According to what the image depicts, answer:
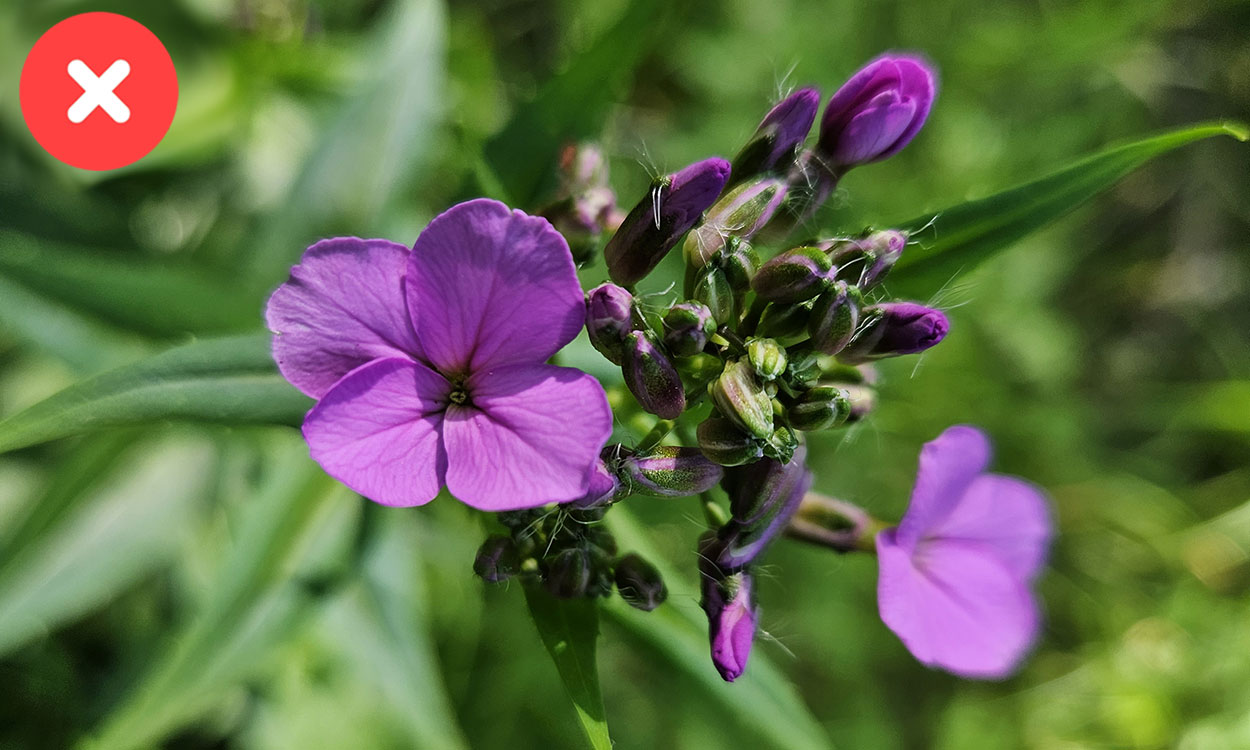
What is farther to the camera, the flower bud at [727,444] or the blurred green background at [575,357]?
the blurred green background at [575,357]

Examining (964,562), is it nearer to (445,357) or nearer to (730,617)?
(730,617)

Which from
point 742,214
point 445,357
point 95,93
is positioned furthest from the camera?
point 95,93

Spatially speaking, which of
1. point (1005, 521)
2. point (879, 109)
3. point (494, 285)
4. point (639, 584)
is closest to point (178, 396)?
point (494, 285)

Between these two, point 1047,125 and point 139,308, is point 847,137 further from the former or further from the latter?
point 1047,125

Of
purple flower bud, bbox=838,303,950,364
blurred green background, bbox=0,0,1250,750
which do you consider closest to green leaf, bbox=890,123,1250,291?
blurred green background, bbox=0,0,1250,750

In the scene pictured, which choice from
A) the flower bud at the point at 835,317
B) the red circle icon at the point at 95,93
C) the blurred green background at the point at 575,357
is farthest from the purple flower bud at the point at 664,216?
the red circle icon at the point at 95,93

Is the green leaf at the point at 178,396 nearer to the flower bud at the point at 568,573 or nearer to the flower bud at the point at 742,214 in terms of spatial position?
the flower bud at the point at 568,573
